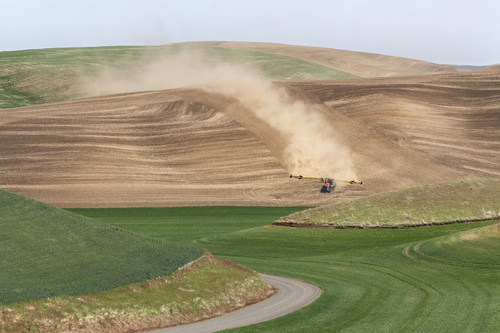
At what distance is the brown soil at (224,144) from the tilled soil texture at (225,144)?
0.35 ft

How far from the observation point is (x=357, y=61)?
153 metres

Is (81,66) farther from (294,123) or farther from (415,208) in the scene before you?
(415,208)

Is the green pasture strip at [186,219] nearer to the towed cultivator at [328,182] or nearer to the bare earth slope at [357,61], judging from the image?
the towed cultivator at [328,182]

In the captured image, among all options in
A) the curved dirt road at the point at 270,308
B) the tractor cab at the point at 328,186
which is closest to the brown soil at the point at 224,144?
the tractor cab at the point at 328,186

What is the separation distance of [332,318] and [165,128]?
153 ft

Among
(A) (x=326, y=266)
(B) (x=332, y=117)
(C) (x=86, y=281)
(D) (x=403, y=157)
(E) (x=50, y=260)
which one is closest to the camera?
(C) (x=86, y=281)

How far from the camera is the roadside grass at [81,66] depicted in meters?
97.9

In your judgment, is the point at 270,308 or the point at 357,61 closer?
the point at 270,308

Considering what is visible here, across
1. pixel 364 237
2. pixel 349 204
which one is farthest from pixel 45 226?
pixel 349 204

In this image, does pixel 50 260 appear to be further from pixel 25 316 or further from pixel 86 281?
pixel 25 316

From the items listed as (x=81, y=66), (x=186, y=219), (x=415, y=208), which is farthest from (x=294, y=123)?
(x=81, y=66)

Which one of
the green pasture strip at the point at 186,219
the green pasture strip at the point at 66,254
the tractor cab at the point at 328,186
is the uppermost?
the green pasture strip at the point at 66,254

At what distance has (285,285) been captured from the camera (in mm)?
23938

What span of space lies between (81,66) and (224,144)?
57643mm
